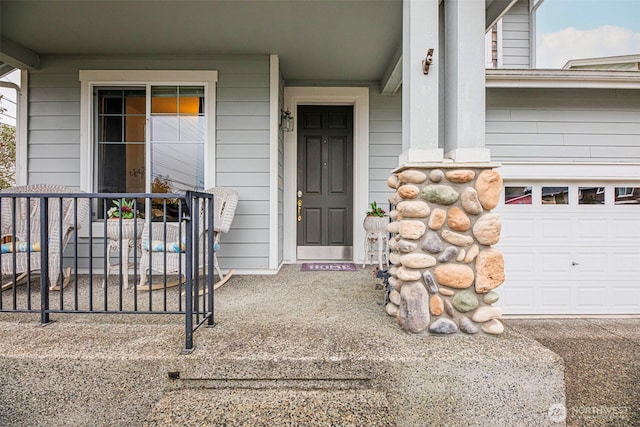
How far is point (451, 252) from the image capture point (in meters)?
1.83

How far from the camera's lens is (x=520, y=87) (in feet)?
10.6

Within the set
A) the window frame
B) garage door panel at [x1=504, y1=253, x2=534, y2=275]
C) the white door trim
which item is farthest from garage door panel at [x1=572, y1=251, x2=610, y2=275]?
the window frame

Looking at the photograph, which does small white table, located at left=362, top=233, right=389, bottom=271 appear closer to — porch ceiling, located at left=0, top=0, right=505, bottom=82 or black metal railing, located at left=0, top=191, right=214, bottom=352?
black metal railing, located at left=0, top=191, right=214, bottom=352

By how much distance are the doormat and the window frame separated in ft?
4.89

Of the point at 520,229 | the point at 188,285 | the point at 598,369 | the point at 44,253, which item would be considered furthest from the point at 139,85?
the point at 598,369

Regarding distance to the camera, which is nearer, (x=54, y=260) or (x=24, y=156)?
(x=54, y=260)

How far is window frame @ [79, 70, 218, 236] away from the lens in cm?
355

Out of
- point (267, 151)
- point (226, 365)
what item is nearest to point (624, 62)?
point (267, 151)

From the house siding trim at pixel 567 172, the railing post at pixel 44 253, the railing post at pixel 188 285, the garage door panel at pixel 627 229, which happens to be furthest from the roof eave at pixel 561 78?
the railing post at pixel 44 253

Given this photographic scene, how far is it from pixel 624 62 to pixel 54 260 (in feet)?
23.3

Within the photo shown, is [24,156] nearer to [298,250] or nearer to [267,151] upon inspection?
[267,151]

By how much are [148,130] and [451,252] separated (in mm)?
3405

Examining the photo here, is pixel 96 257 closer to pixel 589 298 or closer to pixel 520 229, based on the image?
pixel 520 229

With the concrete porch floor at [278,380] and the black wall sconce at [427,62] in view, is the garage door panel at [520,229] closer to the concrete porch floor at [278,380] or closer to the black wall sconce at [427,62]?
the concrete porch floor at [278,380]
